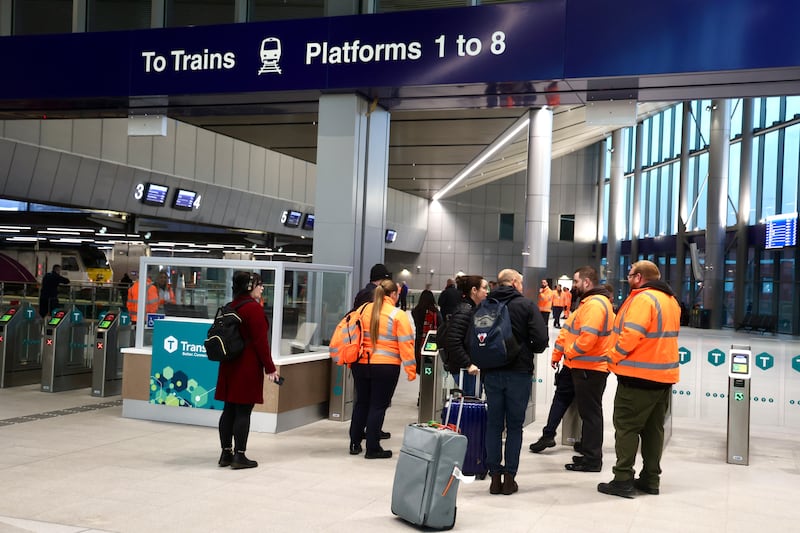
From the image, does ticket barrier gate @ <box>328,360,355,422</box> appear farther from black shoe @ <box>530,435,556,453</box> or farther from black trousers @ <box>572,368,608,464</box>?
black trousers @ <box>572,368,608,464</box>

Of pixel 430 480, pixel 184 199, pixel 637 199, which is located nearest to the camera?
pixel 430 480

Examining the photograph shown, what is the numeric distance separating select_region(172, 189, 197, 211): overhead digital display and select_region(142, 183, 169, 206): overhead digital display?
40cm

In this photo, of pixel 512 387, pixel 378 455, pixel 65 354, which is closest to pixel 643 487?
pixel 512 387

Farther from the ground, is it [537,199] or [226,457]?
[537,199]

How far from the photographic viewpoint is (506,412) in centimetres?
600

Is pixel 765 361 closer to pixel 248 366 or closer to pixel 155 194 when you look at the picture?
pixel 248 366

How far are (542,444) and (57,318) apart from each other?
6927mm

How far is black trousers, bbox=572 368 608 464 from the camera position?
6.85 metres

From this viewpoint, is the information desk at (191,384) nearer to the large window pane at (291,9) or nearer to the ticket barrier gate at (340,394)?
the ticket barrier gate at (340,394)

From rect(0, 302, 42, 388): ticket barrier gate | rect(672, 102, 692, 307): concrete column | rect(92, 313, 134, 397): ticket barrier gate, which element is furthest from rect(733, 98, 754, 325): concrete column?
rect(0, 302, 42, 388): ticket barrier gate

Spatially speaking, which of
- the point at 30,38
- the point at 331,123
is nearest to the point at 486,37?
the point at 331,123

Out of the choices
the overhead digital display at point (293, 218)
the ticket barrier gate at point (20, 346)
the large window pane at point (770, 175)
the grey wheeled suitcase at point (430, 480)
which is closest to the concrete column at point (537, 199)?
the overhead digital display at point (293, 218)

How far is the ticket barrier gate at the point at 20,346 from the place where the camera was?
36.2 ft

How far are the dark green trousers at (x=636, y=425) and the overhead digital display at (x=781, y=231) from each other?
22.7 metres
